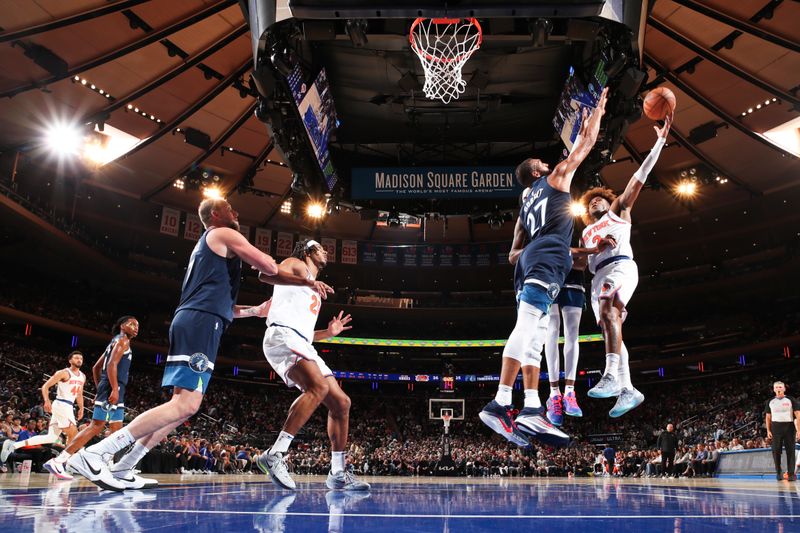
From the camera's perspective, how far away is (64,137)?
1819 cm

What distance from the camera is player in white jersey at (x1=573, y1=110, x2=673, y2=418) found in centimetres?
459

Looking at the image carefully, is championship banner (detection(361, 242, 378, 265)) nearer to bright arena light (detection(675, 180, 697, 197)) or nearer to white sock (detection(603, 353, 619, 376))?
bright arena light (detection(675, 180, 697, 197))

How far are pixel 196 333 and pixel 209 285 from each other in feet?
1.32

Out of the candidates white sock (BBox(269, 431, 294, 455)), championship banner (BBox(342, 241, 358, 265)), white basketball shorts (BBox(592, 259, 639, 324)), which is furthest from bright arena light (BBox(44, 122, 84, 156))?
white basketball shorts (BBox(592, 259, 639, 324))

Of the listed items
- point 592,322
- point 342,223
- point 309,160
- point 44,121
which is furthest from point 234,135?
point 592,322

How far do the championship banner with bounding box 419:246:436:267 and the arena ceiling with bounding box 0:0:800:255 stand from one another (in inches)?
500

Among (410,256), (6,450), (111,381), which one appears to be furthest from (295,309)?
(410,256)

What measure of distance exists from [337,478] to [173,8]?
10988mm

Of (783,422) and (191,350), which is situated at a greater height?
(191,350)

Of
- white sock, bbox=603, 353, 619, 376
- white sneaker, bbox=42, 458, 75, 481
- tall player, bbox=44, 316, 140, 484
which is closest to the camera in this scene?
white sock, bbox=603, 353, 619, 376

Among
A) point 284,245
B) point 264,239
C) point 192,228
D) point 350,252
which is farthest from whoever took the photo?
point 350,252

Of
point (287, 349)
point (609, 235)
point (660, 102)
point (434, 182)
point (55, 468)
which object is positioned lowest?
point (55, 468)

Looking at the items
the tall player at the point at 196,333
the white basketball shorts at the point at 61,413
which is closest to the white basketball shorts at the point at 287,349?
the tall player at the point at 196,333

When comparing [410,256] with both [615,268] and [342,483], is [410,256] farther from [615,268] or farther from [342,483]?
[615,268]
